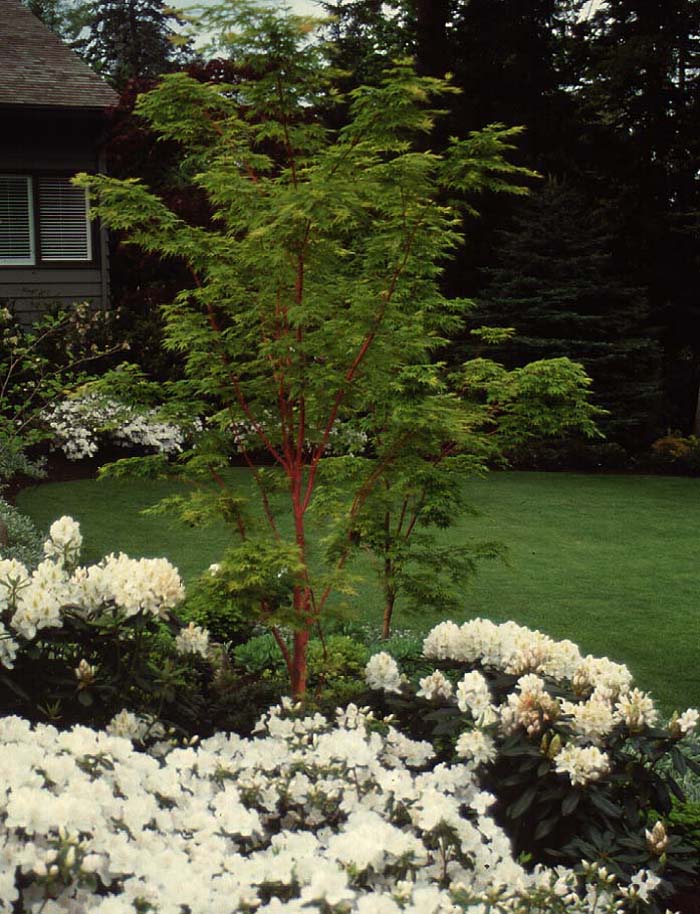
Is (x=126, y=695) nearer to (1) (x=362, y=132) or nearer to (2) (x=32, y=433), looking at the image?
(1) (x=362, y=132)

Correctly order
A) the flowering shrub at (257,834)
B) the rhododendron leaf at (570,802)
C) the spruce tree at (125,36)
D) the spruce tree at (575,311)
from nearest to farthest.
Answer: the flowering shrub at (257,834) < the rhododendron leaf at (570,802) < the spruce tree at (575,311) < the spruce tree at (125,36)

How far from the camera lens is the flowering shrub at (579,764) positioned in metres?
2.80

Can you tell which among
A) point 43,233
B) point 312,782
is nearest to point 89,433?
point 43,233

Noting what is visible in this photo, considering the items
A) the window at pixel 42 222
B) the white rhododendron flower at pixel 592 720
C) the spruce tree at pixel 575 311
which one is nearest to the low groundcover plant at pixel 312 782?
the white rhododendron flower at pixel 592 720

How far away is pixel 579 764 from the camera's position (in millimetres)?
2826

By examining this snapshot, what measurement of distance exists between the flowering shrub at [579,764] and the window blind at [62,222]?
12705 mm

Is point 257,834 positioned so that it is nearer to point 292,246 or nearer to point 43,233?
point 292,246

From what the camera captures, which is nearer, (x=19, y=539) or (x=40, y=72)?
(x=19, y=539)

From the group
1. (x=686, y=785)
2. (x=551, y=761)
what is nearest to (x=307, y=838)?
(x=551, y=761)

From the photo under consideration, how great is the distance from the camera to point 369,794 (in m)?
2.69

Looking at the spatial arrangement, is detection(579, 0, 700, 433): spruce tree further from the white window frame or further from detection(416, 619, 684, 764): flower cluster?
detection(416, 619, 684, 764): flower cluster

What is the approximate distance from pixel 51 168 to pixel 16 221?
3.10ft

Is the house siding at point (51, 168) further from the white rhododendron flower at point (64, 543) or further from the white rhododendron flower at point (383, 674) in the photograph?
the white rhododendron flower at point (383, 674)

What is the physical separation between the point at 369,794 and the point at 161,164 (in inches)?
640
